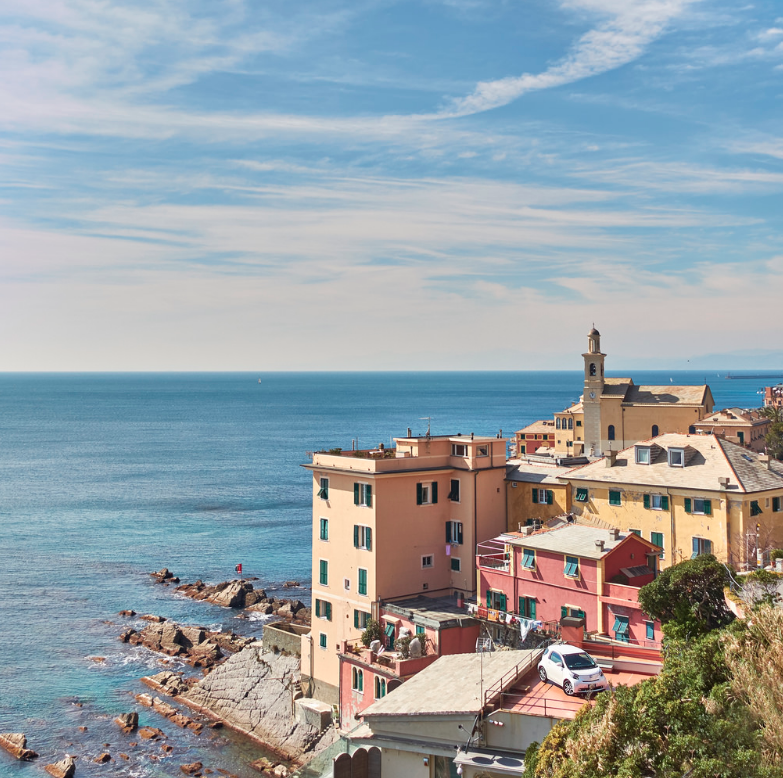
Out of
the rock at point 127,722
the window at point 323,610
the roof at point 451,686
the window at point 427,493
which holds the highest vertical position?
the window at point 427,493

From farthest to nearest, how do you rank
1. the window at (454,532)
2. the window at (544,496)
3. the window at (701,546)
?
the window at (544,496) → the window at (454,532) → the window at (701,546)

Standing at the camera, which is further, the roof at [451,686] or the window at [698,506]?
the window at [698,506]

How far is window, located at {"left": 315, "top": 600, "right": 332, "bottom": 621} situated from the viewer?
4689cm

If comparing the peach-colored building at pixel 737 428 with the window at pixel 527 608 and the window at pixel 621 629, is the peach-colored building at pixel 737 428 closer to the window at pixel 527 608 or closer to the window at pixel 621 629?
the window at pixel 527 608

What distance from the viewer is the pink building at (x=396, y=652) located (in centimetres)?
3819

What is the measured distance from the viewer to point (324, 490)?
48.0 m

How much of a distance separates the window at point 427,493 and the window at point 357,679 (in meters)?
10.0

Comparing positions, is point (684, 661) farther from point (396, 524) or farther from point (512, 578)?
point (396, 524)

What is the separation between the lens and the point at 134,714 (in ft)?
163

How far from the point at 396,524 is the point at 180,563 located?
169ft

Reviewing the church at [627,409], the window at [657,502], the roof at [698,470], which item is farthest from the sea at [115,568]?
the church at [627,409]

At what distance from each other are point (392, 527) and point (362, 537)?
1763 mm

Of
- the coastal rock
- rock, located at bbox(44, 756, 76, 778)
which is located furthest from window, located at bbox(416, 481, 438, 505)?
rock, located at bbox(44, 756, 76, 778)

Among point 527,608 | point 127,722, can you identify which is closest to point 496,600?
point 527,608
